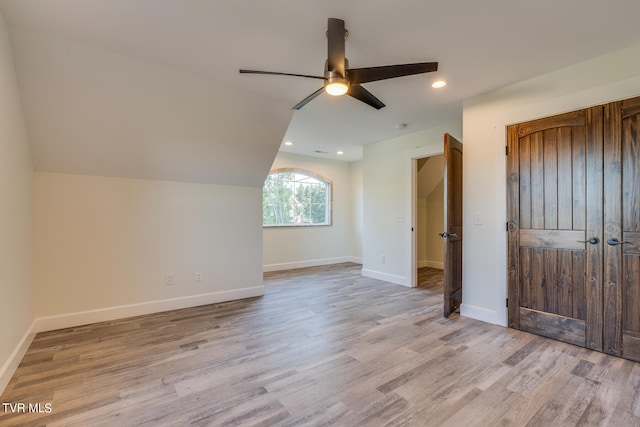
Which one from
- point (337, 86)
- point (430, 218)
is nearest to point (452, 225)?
point (337, 86)

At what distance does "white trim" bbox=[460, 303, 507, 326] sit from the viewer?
3084mm

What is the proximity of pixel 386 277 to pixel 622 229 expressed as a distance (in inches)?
126

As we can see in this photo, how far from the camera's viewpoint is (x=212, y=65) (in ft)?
8.34

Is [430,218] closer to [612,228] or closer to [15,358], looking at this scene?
[612,228]

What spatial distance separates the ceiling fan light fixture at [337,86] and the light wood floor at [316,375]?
199 cm

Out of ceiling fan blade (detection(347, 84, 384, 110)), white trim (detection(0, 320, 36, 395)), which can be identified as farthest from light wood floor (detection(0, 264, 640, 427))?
ceiling fan blade (detection(347, 84, 384, 110))

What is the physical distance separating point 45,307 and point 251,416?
2.69m

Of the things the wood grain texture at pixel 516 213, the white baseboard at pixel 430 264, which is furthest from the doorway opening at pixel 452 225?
the white baseboard at pixel 430 264

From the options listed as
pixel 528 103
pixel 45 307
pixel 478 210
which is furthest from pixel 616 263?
pixel 45 307

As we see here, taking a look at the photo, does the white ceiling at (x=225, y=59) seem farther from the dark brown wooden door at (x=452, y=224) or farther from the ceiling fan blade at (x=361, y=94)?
the dark brown wooden door at (x=452, y=224)

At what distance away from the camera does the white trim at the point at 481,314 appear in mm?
3084

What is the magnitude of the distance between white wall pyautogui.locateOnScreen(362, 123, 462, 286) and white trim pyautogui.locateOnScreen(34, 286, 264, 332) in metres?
2.20

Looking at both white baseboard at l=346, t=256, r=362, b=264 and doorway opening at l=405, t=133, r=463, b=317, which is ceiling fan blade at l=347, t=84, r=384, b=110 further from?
white baseboard at l=346, t=256, r=362, b=264

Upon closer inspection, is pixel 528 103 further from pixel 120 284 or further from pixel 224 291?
pixel 120 284
